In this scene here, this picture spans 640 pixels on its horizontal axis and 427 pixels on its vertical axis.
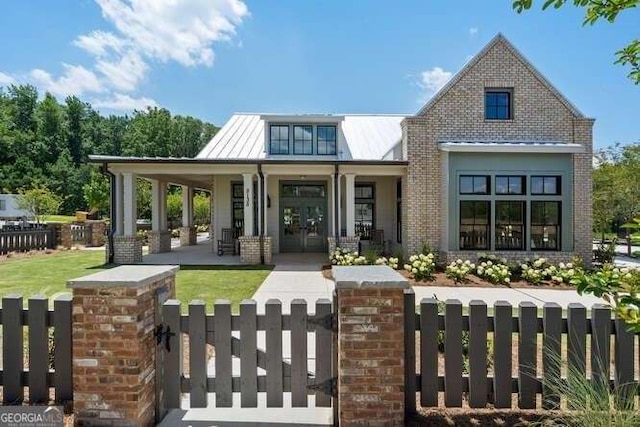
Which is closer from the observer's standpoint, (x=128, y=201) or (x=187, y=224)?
(x=128, y=201)

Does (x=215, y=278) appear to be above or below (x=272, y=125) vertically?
below

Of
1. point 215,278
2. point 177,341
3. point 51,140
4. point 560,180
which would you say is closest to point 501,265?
point 560,180

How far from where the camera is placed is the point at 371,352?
9.99 feet

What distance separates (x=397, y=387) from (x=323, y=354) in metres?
0.65

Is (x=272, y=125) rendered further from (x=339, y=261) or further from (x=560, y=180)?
(x=560, y=180)

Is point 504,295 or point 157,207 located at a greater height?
point 157,207

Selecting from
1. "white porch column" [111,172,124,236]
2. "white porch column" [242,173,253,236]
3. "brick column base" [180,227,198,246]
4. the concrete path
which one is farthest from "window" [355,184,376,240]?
"white porch column" [111,172,124,236]

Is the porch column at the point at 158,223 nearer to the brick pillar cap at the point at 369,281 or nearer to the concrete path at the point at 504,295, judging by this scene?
the concrete path at the point at 504,295

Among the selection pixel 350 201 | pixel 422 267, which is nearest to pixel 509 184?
pixel 422 267

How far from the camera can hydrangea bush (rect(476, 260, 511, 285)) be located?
36.3 ft

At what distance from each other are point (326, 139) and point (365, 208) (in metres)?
3.63

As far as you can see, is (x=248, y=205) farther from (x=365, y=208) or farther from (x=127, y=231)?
(x=365, y=208)

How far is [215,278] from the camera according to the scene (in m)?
11.0

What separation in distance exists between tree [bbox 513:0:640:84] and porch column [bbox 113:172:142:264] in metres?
14.4
